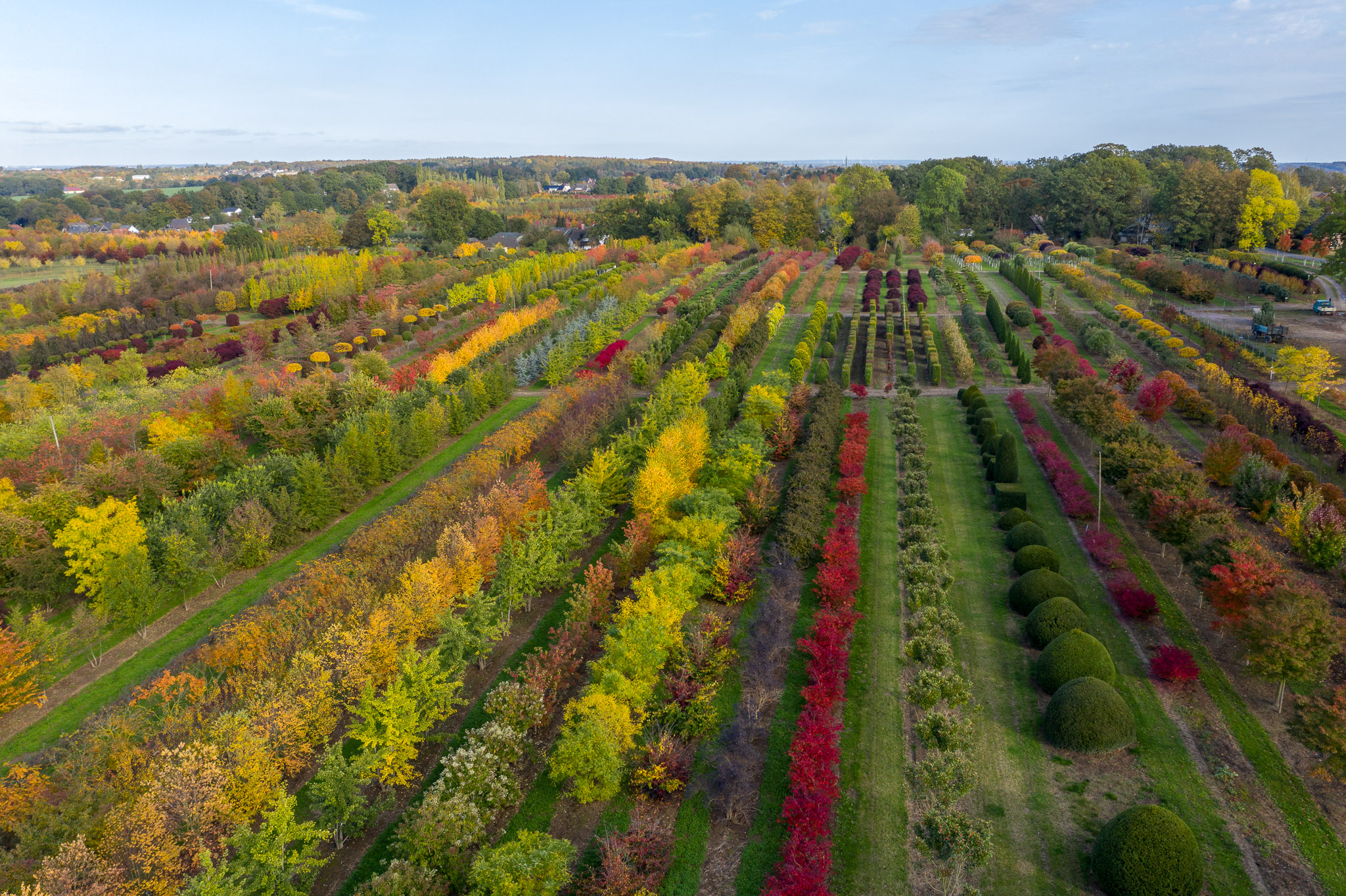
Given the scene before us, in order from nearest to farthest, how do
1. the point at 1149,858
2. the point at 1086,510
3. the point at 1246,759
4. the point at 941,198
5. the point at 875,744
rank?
the point at 1149,858
the point at 1246,759
the point at 875,744
the point at 1086,510
the point at 941,198

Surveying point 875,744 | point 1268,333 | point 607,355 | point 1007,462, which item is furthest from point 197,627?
point 1268,333

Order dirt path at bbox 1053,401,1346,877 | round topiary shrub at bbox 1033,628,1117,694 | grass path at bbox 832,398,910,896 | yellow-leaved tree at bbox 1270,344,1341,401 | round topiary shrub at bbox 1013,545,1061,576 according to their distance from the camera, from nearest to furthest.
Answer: dirt path at bbox 1053,401,1346,877
grass path at bbox 832,398,910,896
round topiary shrub at bbox 1033,628,1117,694
round topiary shrub at bbox 1013,545,1061,576
yellow-leaved tree at bbox 1270,344,1341,401

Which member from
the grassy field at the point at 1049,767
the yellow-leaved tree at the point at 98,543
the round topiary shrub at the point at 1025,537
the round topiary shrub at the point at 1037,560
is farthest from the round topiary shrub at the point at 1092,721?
the yellow-leaved tree at the point at 98,543

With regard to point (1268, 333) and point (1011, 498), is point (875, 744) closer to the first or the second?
point (1011, 498)

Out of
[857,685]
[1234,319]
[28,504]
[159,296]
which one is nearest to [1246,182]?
[1234,319]

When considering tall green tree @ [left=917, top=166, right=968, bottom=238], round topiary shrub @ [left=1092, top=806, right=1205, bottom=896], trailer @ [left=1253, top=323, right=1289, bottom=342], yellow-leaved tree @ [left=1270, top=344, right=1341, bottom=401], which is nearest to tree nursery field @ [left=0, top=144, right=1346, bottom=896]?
round topiary shrub @ [left=1092, top=806, right=1205, bottom=896]

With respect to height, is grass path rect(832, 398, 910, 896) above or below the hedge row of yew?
below

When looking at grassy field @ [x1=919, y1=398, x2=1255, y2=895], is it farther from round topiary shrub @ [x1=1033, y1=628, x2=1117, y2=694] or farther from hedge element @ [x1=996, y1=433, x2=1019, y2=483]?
hedge element @ [x1=996, y1=433, x2=1019, y2=483]
